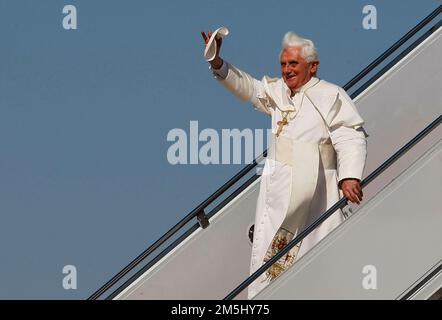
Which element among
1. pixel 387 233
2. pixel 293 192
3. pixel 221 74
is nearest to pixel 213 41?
pixel 221 74

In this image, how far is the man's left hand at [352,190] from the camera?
43.3 feet

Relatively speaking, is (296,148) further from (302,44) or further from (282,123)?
(302,44)

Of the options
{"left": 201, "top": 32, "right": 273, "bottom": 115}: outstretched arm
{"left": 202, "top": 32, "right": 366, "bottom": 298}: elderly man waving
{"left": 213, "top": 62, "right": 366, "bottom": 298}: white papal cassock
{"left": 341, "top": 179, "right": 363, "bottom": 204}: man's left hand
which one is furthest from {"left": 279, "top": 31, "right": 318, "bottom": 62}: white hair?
{"left": 341, "top": 179, "right": 363, "bottom": 204}: man's left hand

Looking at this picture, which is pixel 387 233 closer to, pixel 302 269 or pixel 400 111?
pixel 302 269

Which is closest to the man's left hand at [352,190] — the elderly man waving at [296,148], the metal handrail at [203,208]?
the elderly man waving at [296,148]

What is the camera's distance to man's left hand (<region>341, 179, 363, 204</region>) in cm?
1320

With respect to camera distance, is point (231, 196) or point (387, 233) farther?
point (231, 196)

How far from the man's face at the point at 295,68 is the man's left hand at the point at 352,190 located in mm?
1032

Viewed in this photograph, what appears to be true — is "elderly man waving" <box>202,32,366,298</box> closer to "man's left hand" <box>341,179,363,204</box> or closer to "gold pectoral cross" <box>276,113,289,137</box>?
"gold pectoral cross" <box>276,113,289,137</box>

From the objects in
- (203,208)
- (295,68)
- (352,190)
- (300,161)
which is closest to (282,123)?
(300,161)

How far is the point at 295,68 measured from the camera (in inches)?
551
